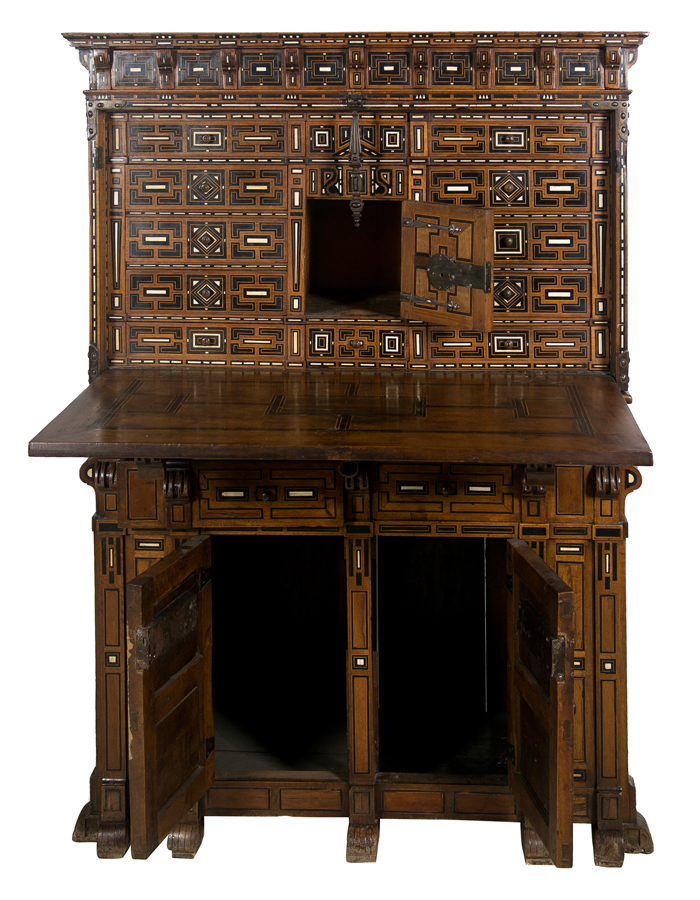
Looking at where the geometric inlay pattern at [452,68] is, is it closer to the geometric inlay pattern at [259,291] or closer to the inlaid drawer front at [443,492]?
the geometric inlay pattern at [259,291]

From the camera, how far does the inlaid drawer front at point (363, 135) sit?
688 cm

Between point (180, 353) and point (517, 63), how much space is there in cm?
221

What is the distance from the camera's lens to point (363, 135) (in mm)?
6879

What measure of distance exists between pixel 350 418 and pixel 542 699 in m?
1.48

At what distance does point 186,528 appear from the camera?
635cm

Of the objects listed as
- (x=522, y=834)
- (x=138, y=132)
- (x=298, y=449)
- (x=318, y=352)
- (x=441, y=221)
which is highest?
(x=138, y=132)

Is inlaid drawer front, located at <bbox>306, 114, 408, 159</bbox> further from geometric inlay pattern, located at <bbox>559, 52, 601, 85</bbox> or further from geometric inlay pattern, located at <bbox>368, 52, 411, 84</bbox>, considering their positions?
geometric inlay pattern, located at <bbox>559, 52, 601, 85</bbox>

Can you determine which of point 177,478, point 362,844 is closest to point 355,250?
point 177,478

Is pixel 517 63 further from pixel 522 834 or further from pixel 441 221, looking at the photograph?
pixel 522 834

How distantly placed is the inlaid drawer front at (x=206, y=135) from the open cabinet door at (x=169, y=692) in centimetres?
201

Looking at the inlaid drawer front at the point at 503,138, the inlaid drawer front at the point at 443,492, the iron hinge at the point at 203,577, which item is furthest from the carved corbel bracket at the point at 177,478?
the inlaid drawer front at the point at 503,138

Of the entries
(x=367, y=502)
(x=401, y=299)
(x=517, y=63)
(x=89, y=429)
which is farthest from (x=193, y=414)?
(x=517, y=63)

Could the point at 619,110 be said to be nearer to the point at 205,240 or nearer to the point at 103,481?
the point at 205,240

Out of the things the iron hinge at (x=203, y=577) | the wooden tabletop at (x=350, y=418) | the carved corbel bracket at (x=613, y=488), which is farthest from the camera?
the iron hinge at (x=203, y=577)
